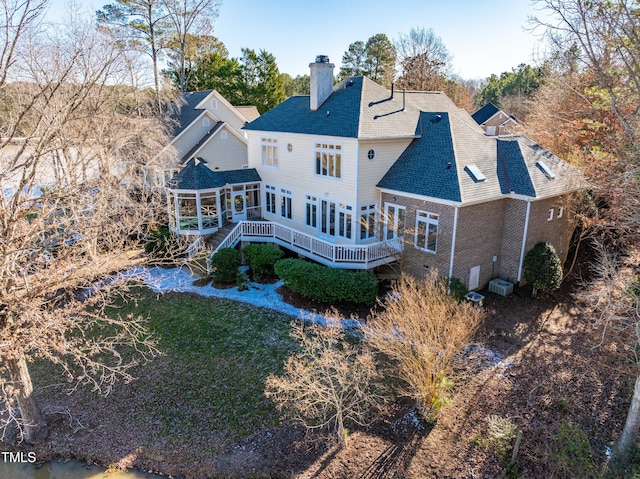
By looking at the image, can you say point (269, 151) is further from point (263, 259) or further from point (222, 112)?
point (222, 112)

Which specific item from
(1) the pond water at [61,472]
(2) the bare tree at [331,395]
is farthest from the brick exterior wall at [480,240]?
(1) the pond water at [61,472]

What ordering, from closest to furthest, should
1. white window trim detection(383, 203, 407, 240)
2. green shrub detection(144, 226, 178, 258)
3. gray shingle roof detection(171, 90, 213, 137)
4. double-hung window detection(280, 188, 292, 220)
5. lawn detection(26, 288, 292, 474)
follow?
lawn detection(26, 288, 292, 474), white window trim detection(383, 203, 407, 240), green shrub detection(144, 226, 178, 258), double-hung window detection(280, 188, 292, 220), gray shingle roof detection(171, 90, 213, 137)

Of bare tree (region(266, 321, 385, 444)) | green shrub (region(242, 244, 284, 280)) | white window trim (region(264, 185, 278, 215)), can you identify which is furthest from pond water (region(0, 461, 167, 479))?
white window trim (region(264, 185, 278, 215))

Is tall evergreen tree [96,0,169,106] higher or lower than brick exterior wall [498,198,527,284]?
higher

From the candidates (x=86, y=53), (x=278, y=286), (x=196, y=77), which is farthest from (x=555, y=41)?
(x=196, y=77)

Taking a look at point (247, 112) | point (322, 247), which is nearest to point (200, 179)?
point (322, 247)

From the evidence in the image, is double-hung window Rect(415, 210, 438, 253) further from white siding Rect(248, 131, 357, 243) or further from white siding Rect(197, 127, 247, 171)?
white siding Rect(197, 127, 247, 171)
